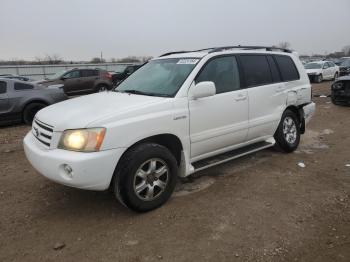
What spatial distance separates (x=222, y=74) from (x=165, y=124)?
131cm

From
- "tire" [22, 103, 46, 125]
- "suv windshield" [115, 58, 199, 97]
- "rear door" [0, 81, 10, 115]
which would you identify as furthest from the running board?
"rear door" [0, 81, 10, 115]

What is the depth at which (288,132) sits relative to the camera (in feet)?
20.3

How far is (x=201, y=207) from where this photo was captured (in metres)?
4.14

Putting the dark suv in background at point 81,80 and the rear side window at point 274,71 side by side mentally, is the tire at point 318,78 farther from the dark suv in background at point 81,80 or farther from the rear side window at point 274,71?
the rear side window at point 274,71

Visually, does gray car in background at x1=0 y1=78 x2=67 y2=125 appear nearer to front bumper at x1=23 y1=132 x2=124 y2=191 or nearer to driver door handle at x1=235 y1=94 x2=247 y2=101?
front bumper at x1=23 y1=132 x2=124 y2=191

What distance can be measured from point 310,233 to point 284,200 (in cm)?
79

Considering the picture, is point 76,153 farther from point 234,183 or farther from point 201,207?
point 234,183

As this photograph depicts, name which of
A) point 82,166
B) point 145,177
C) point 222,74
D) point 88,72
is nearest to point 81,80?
point 88,72

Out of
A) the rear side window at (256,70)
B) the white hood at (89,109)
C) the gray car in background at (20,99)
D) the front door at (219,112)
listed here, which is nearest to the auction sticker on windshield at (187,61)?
the front door at (219,112)

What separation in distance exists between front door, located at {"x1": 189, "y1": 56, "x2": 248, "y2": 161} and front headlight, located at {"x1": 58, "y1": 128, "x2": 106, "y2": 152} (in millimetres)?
1241

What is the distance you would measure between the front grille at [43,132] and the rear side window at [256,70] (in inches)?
111

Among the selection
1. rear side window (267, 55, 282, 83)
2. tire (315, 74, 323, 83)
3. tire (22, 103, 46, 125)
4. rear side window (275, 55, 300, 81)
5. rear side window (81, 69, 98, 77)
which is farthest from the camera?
tire (315, 74, 323, 83)

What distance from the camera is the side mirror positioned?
4.23 meters

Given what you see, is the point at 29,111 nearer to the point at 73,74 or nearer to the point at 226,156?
the point at 226,156
